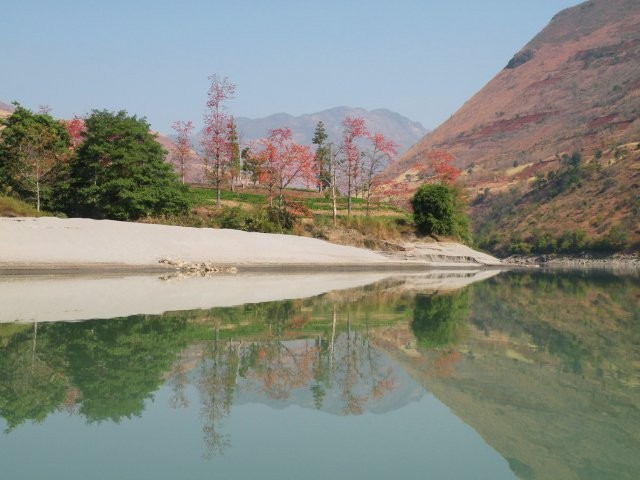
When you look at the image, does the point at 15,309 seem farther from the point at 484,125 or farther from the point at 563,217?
the point at 484,125

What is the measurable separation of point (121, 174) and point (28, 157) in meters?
5.00

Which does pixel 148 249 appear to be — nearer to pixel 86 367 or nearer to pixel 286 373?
pixel 86 367

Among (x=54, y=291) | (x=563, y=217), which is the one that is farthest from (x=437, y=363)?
(x=563, y=217)

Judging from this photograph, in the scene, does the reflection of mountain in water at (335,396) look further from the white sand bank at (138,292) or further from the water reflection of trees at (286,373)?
the white sand bank at (138,292)

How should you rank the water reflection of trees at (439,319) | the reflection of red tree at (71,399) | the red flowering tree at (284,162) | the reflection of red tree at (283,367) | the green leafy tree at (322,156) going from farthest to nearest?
the green leafy tree at (322,156) → the red flowering tree at (284,162) → the water reflection of trees at (439,319) → the reflection of red tree at (283,367) → the reflection of red tree at (71,399)

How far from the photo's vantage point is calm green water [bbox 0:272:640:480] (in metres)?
5.75

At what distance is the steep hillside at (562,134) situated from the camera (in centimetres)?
8975

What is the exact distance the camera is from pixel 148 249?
29047 mm

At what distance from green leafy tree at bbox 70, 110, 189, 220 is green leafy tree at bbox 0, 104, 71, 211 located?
159cm

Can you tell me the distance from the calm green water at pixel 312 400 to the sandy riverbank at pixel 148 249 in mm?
13186

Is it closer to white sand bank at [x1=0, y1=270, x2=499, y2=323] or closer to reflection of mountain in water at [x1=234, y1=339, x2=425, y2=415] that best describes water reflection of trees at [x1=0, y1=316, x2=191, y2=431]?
reflection of mountain in water at [x1=234, y1=339, x2=425, y2=415]

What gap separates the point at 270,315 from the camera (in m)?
15.4

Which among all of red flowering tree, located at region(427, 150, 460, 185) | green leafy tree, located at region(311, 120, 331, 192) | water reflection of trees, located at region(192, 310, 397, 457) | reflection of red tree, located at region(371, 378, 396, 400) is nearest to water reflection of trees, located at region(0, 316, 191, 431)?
water reflection of trees, located at region(192, 310, 397, 457)

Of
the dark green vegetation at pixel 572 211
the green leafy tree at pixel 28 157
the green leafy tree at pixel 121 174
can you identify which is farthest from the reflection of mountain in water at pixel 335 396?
the dark green vegetation at pixel 572 211
